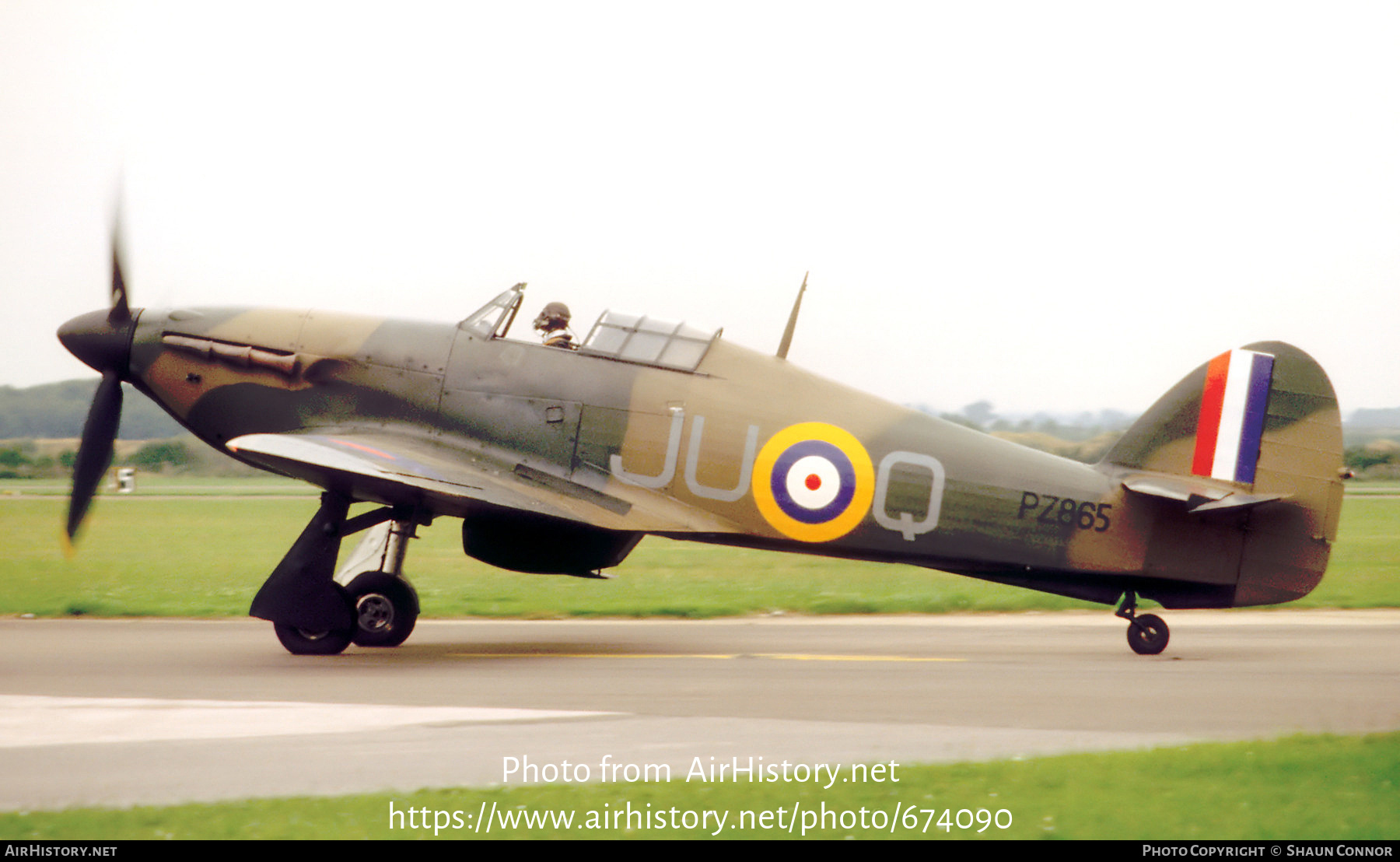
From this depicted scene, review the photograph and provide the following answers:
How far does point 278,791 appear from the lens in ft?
16.1

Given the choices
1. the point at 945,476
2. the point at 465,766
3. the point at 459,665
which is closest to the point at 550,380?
the point at 459,665

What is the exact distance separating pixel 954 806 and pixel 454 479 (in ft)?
16.5

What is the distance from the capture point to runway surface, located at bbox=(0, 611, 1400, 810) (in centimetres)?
549

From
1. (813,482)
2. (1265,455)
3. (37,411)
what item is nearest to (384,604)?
(813,482)

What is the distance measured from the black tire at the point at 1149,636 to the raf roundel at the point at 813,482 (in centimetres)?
230

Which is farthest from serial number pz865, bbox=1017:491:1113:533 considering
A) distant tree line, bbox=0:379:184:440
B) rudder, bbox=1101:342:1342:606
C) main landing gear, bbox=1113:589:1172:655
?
distant tree line, bbox=0:379:184:440

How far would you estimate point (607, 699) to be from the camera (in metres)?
7.18

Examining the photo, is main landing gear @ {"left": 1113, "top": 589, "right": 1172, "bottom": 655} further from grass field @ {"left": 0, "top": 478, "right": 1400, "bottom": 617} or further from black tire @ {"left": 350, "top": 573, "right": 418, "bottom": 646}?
black tire @ {"left": 350, "top": 573, "right": 418, "bottom": 646}

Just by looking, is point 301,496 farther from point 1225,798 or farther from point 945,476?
point 1225,798

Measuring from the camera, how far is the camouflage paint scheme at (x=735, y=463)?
28.7 feet

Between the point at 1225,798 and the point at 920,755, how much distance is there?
55.1 inches

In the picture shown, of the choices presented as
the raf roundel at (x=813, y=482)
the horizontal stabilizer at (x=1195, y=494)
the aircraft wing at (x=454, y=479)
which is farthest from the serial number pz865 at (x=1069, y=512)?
the aircraft wing at (x=454, y=479)

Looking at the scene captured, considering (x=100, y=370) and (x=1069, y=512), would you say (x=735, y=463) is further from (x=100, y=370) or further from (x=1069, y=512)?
(x=100, y=370)

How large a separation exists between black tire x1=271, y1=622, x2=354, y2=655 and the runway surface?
0.25ft
